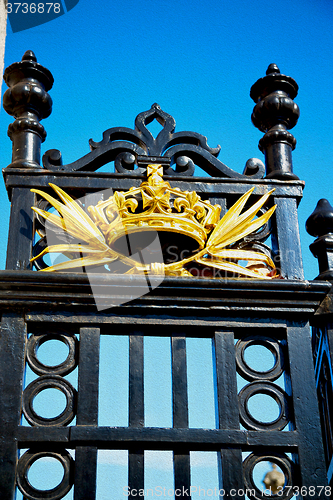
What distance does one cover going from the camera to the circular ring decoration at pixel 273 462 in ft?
13.1

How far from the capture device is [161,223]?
4496 millimetres

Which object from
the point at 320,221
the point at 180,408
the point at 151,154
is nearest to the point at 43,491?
the point at 180,408

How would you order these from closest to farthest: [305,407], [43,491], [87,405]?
[43,491] < [87,405] < [305,407]

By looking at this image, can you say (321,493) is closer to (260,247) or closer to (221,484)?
(221,484)

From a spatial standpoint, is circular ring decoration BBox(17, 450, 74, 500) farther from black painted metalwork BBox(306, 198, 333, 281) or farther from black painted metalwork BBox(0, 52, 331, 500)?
black painted metalwork BBox(306, 198, 333, 281)

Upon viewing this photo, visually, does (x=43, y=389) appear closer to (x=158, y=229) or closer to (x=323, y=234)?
(x=158, y=229)

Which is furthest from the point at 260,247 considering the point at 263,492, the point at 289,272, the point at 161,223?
the point at 263,492

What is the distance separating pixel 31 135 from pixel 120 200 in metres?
0.66

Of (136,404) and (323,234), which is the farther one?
(323,234)

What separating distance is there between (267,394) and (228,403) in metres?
0.24

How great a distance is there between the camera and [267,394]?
13.9 ft

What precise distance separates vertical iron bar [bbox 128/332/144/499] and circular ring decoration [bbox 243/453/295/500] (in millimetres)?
501

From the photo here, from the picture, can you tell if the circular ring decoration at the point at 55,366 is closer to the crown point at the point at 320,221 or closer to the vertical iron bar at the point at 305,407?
the vertical iron bar at the point at 305,407

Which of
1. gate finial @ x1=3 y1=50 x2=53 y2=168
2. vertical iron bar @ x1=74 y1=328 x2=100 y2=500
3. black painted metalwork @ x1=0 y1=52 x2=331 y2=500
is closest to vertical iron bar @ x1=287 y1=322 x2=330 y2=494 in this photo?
black painted metalwork @ x1=0 y1=52 x2=331 y2=500
